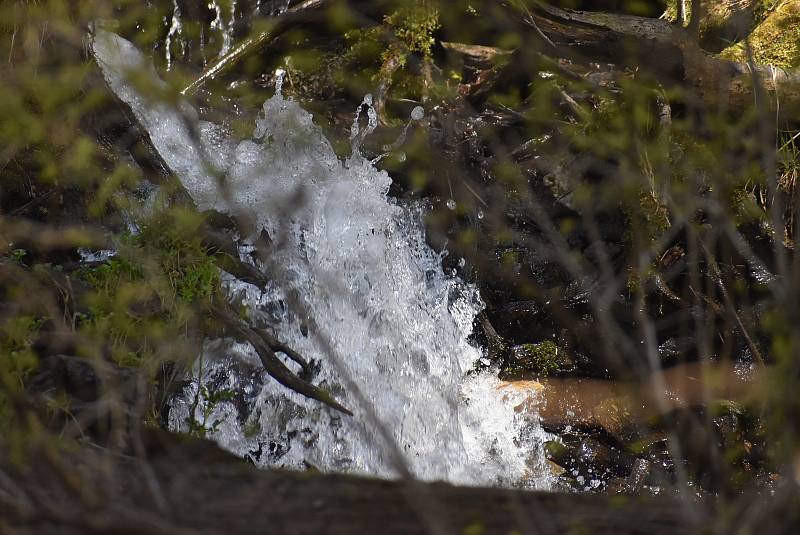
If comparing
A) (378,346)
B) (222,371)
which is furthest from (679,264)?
(222,371)

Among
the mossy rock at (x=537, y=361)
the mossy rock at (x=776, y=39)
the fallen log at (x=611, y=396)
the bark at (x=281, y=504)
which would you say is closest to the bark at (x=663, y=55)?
the mossy rock at (x=776, y=39)

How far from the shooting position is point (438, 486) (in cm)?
196

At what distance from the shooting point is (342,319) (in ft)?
17.1

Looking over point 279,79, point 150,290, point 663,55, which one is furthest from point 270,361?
point 663,55

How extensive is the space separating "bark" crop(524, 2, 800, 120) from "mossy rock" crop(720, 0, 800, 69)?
0.38 metres

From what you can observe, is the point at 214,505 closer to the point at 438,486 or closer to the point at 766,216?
the point at 438,486

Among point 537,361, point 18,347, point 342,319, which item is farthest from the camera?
point 537,361

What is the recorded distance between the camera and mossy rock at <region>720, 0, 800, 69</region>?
515 centimetres

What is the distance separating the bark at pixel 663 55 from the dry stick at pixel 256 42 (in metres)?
1.95

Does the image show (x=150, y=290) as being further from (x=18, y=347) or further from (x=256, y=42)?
(x=256, y=42)

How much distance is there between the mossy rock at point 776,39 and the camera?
16.9 feet

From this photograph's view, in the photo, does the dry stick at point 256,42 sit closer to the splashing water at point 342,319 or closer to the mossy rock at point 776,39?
the splashing water at point 342,319

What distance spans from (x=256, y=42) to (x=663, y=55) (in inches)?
131

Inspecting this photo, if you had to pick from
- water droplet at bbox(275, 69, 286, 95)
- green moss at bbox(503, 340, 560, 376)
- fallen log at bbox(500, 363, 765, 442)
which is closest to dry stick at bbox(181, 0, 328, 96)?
water droplet at bbox(275, 69, 286, 95)
